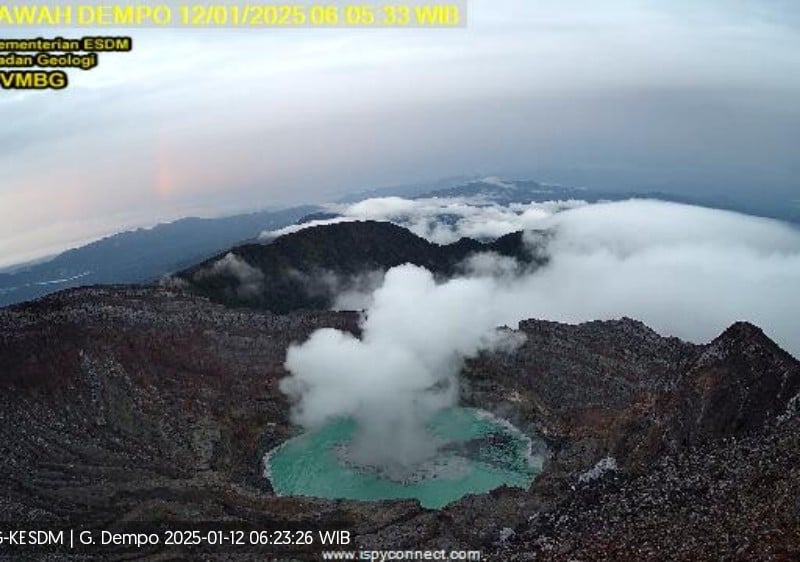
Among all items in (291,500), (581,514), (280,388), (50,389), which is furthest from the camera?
(280,388)

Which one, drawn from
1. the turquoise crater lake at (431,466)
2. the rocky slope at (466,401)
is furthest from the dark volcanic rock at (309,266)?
the turquoise crater lake at (431,466)

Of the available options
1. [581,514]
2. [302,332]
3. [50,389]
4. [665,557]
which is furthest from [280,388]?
[665,557]

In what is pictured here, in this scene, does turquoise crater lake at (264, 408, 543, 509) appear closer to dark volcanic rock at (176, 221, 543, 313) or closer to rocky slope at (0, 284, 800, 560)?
rocky slope at (0, 284, 800, 560)

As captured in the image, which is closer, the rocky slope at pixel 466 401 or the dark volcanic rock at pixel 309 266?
the rocky slope at pixel 466 401

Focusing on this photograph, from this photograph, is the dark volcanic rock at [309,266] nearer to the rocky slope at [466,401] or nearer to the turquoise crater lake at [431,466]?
the rocky slope at [466,401]

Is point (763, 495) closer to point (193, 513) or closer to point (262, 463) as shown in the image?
point (193, 513)

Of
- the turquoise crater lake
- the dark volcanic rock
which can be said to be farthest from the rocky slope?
the dark volcanic rock
